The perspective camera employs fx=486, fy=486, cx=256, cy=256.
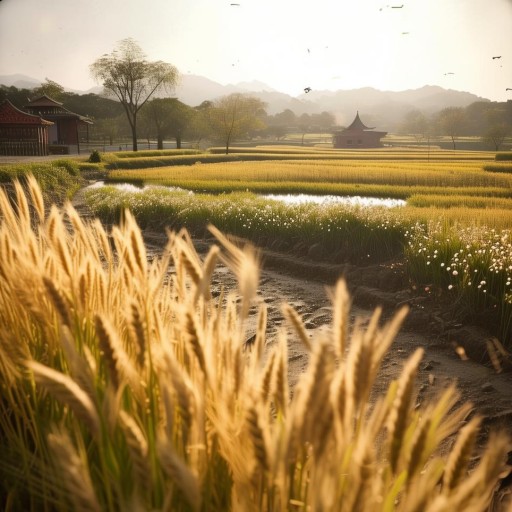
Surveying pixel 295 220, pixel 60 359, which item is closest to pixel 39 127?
pixel 295 220

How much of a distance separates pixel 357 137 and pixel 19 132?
59350mm

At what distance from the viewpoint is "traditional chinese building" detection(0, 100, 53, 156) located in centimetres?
3741

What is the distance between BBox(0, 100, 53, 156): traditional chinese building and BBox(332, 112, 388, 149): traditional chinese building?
57.3 meters

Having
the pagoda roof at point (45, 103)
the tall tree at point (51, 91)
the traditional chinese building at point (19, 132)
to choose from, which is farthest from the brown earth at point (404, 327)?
the tall tree at point (51, 91)

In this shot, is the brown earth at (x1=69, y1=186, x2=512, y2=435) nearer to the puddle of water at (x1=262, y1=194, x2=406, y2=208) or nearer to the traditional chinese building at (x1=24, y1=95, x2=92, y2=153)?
the puddle of water at (x1=262, y1=194, x2=406, y2=208)

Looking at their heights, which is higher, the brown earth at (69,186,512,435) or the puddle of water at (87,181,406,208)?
the puddle of water at (87,181,406,208)

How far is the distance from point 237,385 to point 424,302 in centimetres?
551

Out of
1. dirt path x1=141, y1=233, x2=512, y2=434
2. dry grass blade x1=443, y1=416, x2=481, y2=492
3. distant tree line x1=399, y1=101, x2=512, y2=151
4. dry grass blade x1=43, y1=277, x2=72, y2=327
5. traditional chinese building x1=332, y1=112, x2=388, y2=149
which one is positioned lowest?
dirt path x1=141, y1=233, x2=512, y2=434

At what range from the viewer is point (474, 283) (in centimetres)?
574

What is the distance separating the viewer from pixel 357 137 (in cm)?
8488

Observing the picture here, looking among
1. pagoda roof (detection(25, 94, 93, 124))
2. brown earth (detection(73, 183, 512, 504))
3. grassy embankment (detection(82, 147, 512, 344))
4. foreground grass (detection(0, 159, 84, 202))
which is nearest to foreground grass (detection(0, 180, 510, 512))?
brown earth (detection(73, 183, 512, 504))

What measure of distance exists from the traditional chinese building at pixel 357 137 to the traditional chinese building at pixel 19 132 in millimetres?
57304

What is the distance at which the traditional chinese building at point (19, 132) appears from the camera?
123ft

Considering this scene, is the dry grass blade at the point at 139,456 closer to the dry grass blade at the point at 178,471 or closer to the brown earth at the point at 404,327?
the dry grass blade at the point at 178,471
